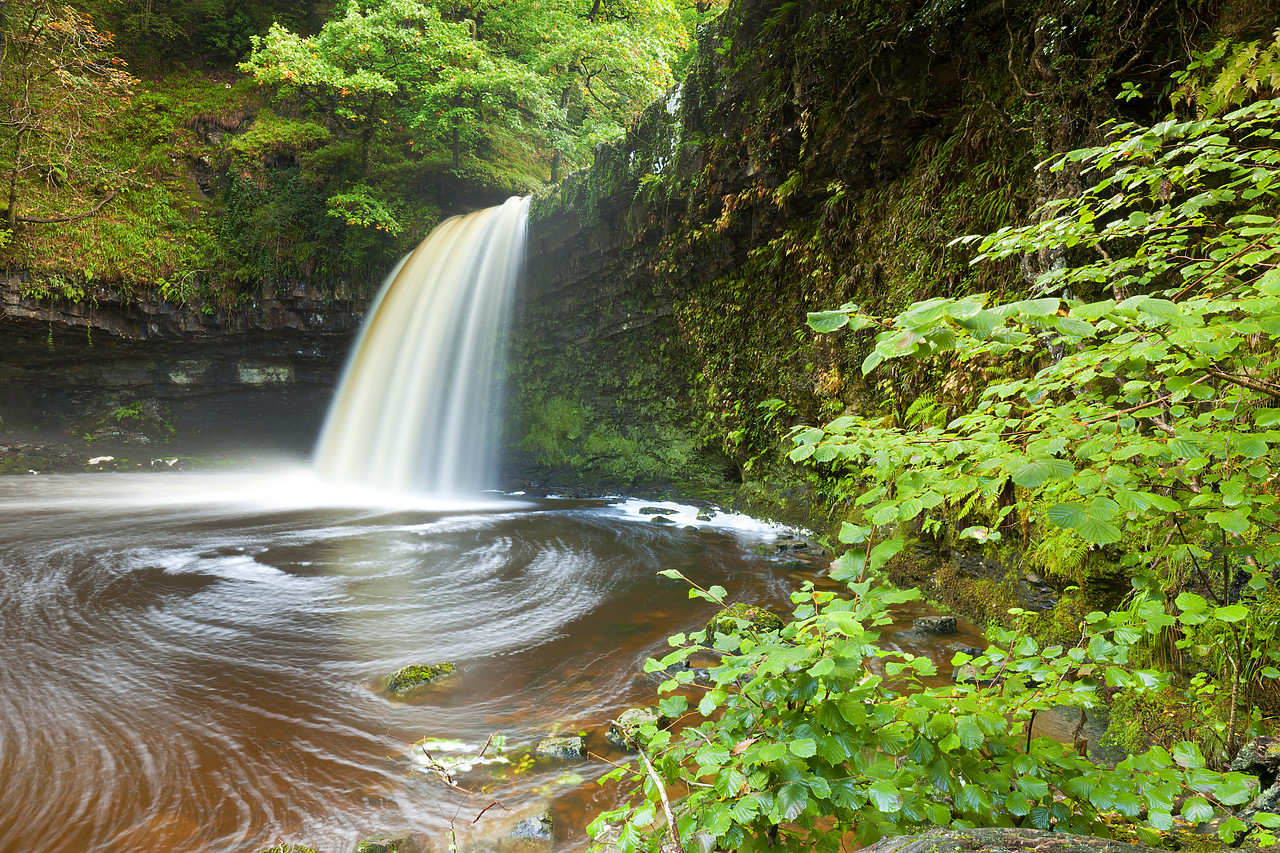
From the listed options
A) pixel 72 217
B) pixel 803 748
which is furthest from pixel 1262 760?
pixel 72 217

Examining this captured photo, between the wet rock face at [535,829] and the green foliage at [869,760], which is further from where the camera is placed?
the wet rock face at [535,829]

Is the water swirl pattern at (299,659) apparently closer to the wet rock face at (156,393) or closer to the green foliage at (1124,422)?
the green foliage at (1124,422)

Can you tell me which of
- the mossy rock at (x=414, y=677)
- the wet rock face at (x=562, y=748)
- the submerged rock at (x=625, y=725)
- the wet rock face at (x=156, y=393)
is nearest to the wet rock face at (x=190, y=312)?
the wet rock face at (x=156, y=393)

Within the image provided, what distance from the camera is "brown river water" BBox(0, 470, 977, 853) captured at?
2303 millimetres

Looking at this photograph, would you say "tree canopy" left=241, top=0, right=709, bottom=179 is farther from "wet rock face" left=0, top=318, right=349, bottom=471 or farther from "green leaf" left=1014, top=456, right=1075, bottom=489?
"green leaf" left=1014, top=456, right=1075, bottom=489

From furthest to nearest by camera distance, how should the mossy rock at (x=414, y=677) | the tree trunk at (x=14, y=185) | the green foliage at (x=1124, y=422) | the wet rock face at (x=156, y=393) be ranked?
the wet rock face at (x=156, y=393)
the tree trunk at (x=14, y=185)
the mossy rock at (x=414, y=677)
the green foliage at (x=1124, y=422)

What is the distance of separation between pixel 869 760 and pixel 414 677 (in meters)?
2.95

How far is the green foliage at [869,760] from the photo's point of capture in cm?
114

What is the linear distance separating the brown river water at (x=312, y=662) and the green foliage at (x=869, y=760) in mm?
1233

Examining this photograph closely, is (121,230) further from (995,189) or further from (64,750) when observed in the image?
(995,189)

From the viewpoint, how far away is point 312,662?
364 cm

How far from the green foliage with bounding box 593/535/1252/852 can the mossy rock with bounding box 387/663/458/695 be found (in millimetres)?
2516

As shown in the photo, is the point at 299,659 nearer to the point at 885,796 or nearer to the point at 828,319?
the point at 885,796

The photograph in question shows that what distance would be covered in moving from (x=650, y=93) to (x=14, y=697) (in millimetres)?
15126
